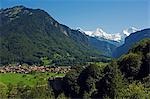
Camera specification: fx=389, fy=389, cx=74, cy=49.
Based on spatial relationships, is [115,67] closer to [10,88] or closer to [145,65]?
[145,65]

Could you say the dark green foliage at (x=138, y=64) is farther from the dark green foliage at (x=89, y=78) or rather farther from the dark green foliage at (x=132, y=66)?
the dark green foliage at (x=89, y=78)

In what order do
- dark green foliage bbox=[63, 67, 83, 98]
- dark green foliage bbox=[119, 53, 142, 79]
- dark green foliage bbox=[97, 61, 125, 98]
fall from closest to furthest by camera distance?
dark green foliage bbox=[97, 61, 125, 98] → dark green foliage bbox=[119, 53, 142, 79] → dark green foliage bbox=[63, 67, 83, 98]

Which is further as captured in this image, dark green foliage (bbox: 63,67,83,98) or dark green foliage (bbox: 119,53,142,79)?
dark green foliage (bbox: 63,67,83,98)

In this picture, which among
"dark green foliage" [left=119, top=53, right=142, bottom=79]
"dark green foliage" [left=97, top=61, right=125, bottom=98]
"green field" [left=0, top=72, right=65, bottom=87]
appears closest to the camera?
"dark green foliage" [left=97, top=61, right=125, bottom=98]

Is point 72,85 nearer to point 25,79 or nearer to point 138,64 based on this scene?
point 138,64

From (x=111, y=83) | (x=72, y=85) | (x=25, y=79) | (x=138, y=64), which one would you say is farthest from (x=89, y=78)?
(x=25, y=79)

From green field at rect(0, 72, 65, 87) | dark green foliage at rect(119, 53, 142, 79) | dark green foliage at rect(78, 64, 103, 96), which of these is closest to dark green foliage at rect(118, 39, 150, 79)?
dark green foliage at rect(119, 53, 142, 79)

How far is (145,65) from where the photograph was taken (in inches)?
1921

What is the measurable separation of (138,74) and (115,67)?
300cm

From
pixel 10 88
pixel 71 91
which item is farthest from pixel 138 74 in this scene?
pixel 10 88

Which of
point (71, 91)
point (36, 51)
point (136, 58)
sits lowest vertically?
point (71, 91)

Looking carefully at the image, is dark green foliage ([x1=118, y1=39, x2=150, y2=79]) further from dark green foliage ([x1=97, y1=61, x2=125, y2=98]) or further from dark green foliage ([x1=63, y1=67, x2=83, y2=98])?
dark green foliage ([x1=63, y1=67, x2=83, y2=98])

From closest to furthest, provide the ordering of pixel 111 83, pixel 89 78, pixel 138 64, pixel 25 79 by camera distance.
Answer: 1. pixel 111 83
2. pixel 138 64
3. pixel 89 78
4. pixel 25 79

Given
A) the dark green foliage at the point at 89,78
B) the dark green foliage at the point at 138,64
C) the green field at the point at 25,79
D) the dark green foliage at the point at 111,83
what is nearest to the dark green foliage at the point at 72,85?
the dark green foliage at the point at 89,78
